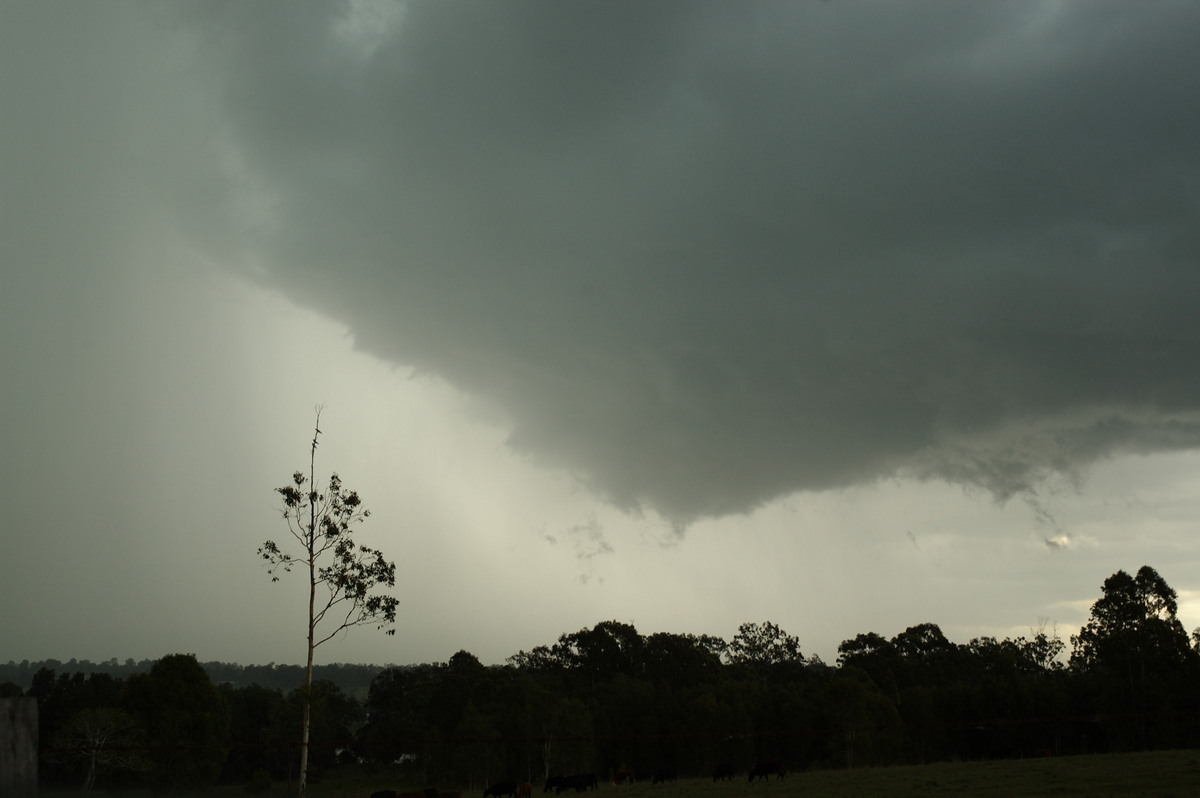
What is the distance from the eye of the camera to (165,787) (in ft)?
192

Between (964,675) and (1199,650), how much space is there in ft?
138

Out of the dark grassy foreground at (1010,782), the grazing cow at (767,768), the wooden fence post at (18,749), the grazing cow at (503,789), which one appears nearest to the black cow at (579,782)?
the grazing cow at (503,789)

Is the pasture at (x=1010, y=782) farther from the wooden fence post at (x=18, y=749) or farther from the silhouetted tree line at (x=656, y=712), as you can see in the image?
the wooden fence post at (x=18, y=749)

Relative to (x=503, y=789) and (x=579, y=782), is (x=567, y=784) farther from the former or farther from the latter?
(x=503, y=789)

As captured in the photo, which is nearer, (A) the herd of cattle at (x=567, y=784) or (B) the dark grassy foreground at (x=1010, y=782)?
(B) the dark grassy foreground at (x=1010, y=782)

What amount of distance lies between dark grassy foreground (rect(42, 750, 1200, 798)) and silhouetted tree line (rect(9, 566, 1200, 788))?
283 cm

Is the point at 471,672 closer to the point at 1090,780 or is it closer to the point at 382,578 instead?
the point at 382,578

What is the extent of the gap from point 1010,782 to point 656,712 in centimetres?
5489

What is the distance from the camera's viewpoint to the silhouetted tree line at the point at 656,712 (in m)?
57.3

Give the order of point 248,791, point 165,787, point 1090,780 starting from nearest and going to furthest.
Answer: point 1090,780 < point 165,787 < point 248,791

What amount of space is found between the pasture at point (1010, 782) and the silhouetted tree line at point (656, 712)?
2865mm

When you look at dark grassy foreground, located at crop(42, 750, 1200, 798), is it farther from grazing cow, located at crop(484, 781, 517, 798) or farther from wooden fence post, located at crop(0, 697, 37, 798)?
wooden fence post, located at crop(0, 697, 37, 798)

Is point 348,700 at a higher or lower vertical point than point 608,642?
lower

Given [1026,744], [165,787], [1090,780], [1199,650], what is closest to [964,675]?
[1026,744]
